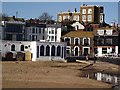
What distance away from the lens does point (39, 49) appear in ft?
211

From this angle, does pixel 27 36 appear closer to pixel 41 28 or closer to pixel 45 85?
pixel 41 28

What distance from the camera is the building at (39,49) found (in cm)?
6431

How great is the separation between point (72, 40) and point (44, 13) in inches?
1798

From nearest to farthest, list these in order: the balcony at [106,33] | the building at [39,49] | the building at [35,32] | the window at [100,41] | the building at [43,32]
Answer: the building at [39,49]
the building at [35,32]
the building at [43,32]
the window at [100,41]
the balcony at [106,33]

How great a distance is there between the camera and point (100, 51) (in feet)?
277

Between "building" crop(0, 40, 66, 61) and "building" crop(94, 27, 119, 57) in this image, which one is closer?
"building" crop(0, 40, 66, 61)

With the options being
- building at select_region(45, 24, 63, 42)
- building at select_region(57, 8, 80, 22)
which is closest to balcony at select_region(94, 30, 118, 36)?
building at select_region(45, 24, 63, 42)

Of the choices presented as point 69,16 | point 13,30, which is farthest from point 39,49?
point 69,16

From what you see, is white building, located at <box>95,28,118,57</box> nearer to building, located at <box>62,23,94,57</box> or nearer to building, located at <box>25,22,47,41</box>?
building, located at <box>62,23,94,57</box>

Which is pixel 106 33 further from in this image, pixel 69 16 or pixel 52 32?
pixel 69 16

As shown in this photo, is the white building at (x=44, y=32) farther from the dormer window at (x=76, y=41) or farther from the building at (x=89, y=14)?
the building at (x=89, y=14)

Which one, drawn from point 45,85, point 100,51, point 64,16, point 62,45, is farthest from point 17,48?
point 64,16

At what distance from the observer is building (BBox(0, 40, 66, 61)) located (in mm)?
64312

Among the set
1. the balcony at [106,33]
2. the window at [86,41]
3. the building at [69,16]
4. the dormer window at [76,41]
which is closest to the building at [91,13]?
the building at [69,16]
